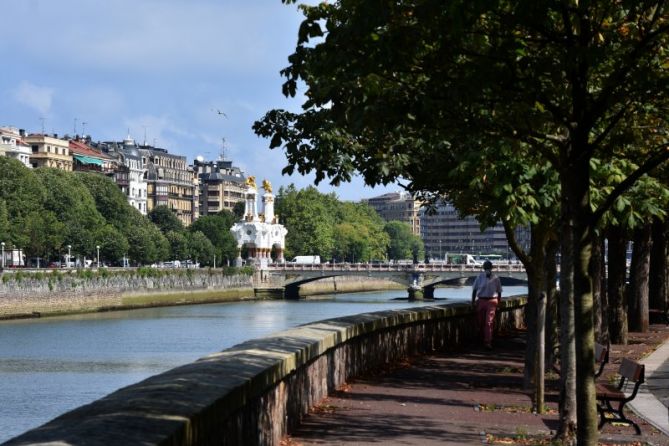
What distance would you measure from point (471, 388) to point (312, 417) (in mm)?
4924

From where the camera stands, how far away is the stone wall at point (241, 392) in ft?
24.6

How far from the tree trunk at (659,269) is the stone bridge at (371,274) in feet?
350

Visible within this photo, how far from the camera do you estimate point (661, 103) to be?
11.8 metres

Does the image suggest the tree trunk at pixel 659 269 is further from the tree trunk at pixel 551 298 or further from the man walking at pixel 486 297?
the tree trunk at pixel 551 298

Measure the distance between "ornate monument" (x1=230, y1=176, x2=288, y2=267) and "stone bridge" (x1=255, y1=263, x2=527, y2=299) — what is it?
14.4m

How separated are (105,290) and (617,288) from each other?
8980 cm

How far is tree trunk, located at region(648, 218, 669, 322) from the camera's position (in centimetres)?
3559

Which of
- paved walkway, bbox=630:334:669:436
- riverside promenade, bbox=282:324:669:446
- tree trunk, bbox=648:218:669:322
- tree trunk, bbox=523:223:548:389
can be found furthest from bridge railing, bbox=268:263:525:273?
tree trunk, bbox=523:223:548:389

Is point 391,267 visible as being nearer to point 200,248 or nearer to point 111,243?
point 200,248

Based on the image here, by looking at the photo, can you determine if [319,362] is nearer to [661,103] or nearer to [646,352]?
[661,103]

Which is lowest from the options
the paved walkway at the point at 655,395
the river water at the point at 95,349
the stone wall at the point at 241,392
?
the river water at the point at 95,349

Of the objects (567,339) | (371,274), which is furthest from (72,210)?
(567,339)

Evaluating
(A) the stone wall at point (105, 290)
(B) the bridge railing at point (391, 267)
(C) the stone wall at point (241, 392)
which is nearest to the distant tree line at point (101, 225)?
(A) the stone wall at point (105, 290)

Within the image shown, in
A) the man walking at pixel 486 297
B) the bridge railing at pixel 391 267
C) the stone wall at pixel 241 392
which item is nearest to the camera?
the stone wall at pixel 241 392
